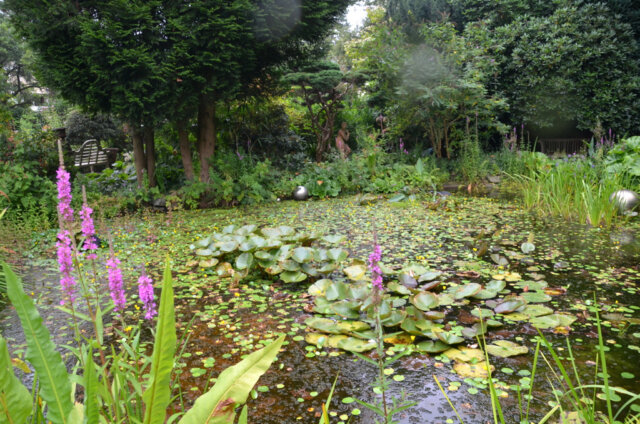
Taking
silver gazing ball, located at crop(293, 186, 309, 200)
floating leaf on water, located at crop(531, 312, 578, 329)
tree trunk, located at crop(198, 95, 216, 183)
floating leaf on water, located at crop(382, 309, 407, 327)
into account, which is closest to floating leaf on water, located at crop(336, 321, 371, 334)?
floating leaf on water, located at crop(382, 309, 407, 327)

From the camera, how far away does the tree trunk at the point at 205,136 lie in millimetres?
6921

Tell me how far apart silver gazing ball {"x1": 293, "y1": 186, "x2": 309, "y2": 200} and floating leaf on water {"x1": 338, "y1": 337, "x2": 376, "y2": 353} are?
17.1ft

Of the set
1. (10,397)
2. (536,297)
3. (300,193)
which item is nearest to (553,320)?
(536,297)

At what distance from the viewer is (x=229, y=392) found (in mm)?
787

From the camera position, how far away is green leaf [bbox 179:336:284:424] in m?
0.75

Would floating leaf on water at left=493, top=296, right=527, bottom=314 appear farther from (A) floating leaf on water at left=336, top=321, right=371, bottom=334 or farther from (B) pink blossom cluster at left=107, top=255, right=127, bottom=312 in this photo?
(B) pink blossom cluster at left=107, top=255, right=127, bottom=312

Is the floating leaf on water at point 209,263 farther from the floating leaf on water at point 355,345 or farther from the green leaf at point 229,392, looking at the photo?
the green leaf at point 229,392

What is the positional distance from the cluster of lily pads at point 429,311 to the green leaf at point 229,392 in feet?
3.71

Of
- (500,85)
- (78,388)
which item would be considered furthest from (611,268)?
(500,85)

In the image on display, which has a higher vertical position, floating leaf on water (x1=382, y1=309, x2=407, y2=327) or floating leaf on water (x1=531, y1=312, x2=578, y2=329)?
floating leaf on water (x1=382, y1=309, x2=407, y2=327)

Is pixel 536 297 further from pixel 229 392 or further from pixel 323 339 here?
pixel 229 392

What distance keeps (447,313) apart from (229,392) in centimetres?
195

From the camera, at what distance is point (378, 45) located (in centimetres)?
890

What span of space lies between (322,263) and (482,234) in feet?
5.75
